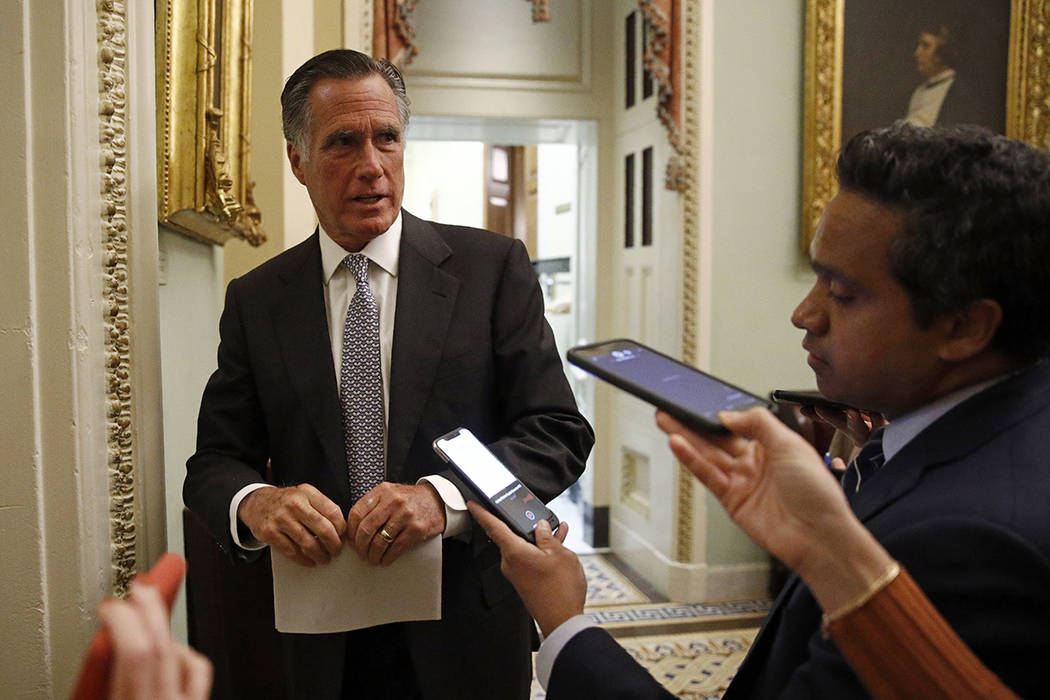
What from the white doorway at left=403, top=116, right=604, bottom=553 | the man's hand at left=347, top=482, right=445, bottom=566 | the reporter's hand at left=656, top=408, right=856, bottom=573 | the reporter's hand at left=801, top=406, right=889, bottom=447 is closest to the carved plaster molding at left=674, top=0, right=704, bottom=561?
the white doorway at left=403, top=116, right=604, bottom=553

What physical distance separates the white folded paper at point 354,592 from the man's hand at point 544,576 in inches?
14.0

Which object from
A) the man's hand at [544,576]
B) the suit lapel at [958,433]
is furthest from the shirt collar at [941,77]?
the man's hand at [544,576]

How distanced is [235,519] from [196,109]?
1.01m

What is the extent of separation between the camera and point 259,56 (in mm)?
3590

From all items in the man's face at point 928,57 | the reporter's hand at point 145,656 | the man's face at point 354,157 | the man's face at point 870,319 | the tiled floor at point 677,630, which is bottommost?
the tiled floor at point 677,630

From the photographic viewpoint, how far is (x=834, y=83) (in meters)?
4.94

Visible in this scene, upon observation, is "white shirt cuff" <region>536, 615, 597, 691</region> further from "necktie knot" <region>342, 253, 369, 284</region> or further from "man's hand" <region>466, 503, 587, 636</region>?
"necktie knot" <region>342, 253, 369, 284</region>

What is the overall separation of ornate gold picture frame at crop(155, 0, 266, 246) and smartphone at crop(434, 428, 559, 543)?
0.95 metres

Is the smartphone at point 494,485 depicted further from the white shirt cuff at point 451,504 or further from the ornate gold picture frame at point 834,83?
the ornate gold picture frame at point 834,83

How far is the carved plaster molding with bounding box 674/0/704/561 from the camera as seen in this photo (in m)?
4.88

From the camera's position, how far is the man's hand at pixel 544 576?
4.17 ft

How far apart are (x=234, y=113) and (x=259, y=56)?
123 cm

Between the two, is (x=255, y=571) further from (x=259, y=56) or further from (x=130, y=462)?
(x=259, y=56)

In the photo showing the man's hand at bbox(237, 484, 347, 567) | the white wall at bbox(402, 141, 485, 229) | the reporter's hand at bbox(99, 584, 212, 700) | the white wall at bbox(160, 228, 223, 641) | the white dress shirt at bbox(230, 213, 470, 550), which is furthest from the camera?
the white wall at bbox(402, 141, 485, 229)
